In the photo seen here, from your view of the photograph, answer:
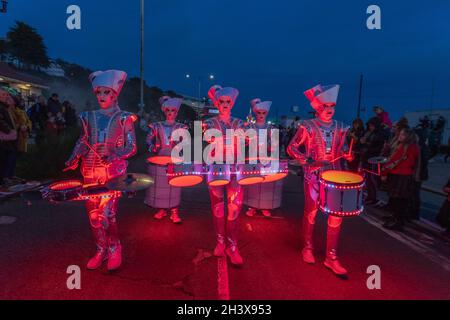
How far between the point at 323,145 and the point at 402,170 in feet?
8.06

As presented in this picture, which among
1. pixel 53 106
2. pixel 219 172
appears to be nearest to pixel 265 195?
pixel 219 172

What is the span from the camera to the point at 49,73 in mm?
39312

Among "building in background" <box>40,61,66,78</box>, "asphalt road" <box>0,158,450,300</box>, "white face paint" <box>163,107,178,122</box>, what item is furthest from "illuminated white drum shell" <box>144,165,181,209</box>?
"building in background" <box>40,61,66,78</box>

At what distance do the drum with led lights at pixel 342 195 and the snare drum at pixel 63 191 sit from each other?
2591mm

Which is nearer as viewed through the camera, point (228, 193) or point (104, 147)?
point (104, 147)

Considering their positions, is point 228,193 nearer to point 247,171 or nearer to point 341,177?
point 247,171

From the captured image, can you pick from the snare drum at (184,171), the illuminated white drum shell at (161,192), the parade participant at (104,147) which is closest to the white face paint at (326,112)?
the snare drum at (184,171)

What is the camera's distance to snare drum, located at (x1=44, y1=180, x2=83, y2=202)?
2.90 metres

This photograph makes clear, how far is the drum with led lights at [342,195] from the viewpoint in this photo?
3.40 metres

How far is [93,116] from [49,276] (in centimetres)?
181

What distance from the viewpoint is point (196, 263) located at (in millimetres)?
3877

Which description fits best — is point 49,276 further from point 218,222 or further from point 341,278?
point 341,278

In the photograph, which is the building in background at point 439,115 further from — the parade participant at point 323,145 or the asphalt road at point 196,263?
the parade participant at point 323,145
